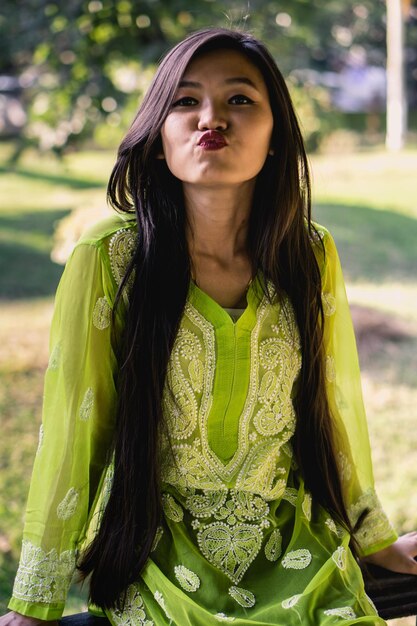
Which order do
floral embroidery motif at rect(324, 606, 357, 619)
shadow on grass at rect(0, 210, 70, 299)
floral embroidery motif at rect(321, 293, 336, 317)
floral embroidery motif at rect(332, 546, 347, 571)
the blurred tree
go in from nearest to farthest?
floral embroidery motif at rect(324, 606, 357, 619) → floral embroidery motif at rect(332, 546, 347, 571) → floral embroidery motif at rect(321, 293, 336, 317) → the blurred tree → shadow on grass at rect(0, 210, 70, 299)

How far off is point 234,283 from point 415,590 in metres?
0.59

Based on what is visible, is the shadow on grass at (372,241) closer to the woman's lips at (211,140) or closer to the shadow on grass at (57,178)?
the shadow on grass at (57,178)

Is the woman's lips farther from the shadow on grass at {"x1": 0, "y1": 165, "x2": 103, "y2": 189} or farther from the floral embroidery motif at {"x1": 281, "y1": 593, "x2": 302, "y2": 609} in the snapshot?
the shadow on grass at {"x1": 0, "y1": 165, "x2": 103, "y2": 189}

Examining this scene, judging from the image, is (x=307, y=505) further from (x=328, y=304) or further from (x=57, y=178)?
(x=57, y=178)

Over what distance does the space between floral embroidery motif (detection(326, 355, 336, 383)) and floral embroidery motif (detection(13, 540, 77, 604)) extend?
50cm

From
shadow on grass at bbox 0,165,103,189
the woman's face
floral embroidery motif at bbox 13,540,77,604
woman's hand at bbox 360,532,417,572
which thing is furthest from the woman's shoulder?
shadow on grass at bbox 0,165,103,189

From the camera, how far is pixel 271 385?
4.80 feet

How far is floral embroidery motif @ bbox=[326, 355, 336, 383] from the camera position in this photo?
158 cm

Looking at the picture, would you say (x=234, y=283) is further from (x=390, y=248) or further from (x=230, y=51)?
(x=390, y=248)

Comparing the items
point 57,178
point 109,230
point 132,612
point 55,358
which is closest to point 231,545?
point 132,612

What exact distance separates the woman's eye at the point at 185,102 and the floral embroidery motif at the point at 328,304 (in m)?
0.39

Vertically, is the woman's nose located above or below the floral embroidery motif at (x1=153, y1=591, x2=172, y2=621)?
above

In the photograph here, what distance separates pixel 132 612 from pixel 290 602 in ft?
0.75

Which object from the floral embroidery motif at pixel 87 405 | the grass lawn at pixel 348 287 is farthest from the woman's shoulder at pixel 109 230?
the grass lawn at pixel 348 287
